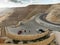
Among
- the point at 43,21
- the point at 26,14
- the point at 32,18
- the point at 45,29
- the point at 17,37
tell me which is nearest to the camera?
the point at 17,37

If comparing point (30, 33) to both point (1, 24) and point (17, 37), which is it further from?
point (1, 24)

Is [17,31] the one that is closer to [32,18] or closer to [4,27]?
[4,27]

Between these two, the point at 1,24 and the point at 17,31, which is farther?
the point at 1,24

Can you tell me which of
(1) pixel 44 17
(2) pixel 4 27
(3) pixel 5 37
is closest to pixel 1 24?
(2) pixel 4 27

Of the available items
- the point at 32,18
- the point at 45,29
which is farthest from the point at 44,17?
the point at 45,29

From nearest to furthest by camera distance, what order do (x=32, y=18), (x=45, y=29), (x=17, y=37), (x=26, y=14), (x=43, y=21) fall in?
(x=17, y=37) → (x=45, y=29) → (x=43, y=21) → (x=32, y=18) → (x=26, y=14)

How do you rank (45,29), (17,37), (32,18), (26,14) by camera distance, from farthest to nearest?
(26,14) → (32,18) → (45,29) → (17,37)

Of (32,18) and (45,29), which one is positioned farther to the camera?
(32,18)

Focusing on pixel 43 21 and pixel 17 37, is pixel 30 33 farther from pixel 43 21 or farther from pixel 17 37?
pixel 43 21
